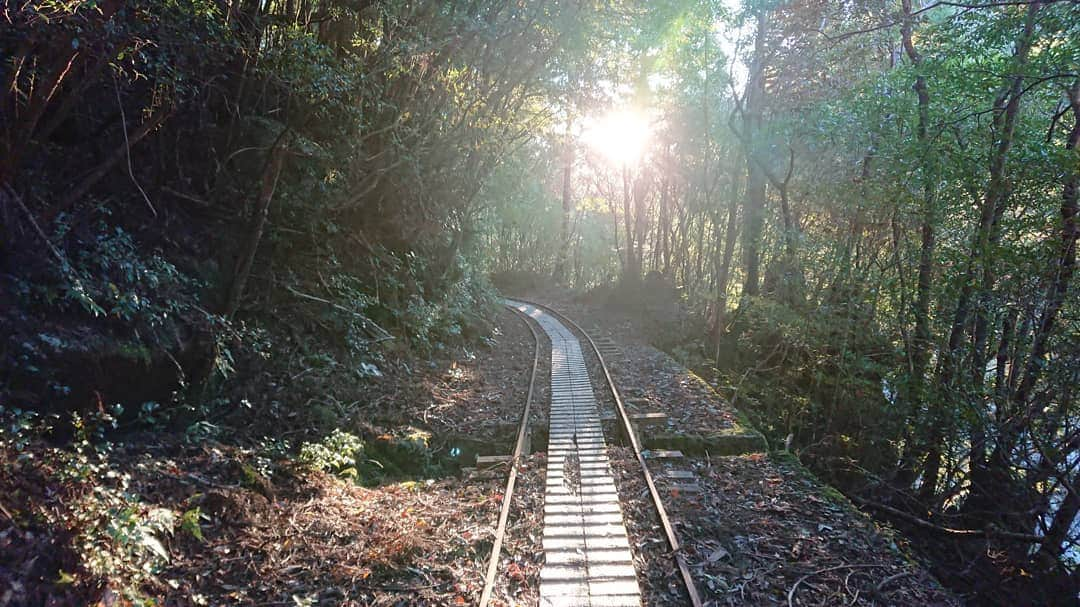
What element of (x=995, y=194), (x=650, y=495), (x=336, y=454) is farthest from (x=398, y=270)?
(x=995, y=194)

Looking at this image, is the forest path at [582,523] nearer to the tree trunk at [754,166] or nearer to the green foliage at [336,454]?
the green foliage at [336,454]

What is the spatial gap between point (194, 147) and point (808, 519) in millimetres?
8426

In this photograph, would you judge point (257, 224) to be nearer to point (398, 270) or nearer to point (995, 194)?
point (398, 270)

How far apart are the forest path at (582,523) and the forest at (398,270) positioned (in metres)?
0.87

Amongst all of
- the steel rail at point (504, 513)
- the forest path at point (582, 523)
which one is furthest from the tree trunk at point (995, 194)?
the steel rail at point (504, 513)

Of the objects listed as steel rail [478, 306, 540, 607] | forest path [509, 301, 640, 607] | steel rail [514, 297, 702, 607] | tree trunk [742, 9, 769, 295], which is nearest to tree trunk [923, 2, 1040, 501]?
steel rail [514, 297, 702, 607]

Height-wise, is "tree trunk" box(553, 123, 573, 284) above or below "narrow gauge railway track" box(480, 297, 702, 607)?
above

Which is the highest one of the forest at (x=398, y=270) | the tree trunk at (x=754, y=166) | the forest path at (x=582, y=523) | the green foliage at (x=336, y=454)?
the tree trunk at (x=754, y=166)

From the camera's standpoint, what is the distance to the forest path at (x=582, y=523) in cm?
408

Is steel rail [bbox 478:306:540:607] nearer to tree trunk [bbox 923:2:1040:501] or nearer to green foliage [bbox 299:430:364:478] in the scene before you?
green foliage [bbox 299:430:364:478]

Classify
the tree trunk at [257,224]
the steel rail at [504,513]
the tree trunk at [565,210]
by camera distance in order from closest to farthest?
the steel rail at [504,513] → the tree trunk at [257,224] → the tree trunk at [565,210]

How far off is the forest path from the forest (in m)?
0.87

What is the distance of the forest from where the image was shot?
13.5ft

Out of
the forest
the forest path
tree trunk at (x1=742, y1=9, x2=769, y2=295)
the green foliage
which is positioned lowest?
the forest path
